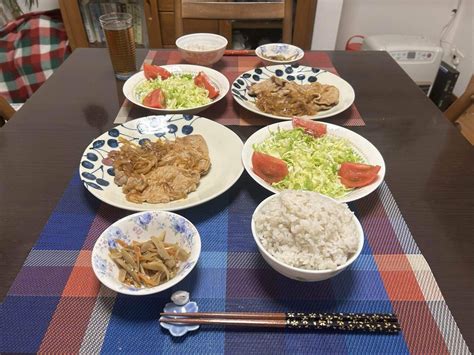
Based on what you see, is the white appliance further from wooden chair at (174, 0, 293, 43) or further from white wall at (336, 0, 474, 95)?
wooden chair at (174, 0, 293, 43)

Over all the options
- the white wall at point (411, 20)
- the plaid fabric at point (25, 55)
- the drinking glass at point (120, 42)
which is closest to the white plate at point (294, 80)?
the drinking glass at point (120, 42)

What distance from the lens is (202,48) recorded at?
6.50 feet

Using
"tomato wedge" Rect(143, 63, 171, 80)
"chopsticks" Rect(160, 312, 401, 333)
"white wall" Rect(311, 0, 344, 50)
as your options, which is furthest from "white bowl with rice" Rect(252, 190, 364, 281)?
"white wall" Rect(311, 0, 344, 50)

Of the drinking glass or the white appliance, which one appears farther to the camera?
the white appliance

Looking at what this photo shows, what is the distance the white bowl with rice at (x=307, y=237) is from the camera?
2.60ft

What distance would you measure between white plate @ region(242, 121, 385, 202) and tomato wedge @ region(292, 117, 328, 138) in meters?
0.02

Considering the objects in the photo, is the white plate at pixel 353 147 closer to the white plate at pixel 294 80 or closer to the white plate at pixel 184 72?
the white plate at pixel 294 80

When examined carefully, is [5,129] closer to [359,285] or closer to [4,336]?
[4,336]

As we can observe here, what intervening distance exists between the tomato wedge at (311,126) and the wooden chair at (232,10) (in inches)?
46.6

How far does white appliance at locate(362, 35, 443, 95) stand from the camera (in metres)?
3.29

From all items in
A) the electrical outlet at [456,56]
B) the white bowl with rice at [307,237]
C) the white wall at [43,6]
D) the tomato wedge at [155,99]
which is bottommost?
the electrical outlet at [456,56]

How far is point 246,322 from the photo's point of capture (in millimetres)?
769

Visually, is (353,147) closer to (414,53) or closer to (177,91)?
(177,91)

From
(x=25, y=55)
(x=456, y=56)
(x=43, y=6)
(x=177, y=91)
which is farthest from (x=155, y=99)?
(x=456, y=56)
